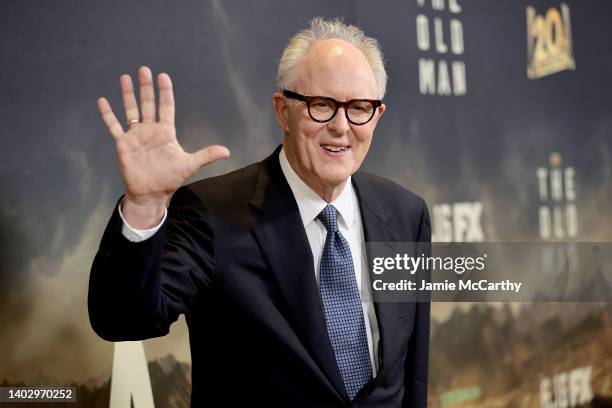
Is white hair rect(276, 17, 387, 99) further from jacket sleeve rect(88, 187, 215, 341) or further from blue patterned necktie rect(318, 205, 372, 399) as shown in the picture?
jacket sleeve rect(88, 187, 215, 341)

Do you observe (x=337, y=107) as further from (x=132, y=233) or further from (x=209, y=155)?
(x=132, y=233)

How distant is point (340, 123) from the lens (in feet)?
5.49

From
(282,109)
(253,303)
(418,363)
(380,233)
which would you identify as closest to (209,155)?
(253,303)

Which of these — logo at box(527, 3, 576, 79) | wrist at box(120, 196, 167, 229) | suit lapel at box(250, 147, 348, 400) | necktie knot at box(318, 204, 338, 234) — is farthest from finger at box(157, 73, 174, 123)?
logo at box(527, 3, 576, 79)

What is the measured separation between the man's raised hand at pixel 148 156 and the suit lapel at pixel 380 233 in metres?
0.61

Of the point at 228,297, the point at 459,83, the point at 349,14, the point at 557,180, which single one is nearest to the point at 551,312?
the point at 557,180

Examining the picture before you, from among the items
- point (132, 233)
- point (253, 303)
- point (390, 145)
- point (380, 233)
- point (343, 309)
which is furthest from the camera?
point (390, 145)

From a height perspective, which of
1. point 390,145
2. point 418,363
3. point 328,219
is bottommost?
point 418,363

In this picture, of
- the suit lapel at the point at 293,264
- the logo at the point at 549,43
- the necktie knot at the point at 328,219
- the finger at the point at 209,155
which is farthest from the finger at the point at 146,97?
the logo at the point at 549,43

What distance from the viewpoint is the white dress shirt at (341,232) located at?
172 cm

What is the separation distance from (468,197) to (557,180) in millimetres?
507

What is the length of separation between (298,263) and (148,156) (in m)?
0.50

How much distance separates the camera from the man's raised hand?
4.10 feet

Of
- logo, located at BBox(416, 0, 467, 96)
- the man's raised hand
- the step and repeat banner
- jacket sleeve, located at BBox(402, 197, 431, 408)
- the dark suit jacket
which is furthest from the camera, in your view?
logo, located at BBox(416, 0, 467, 96)
